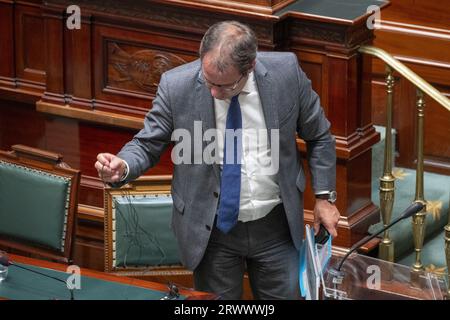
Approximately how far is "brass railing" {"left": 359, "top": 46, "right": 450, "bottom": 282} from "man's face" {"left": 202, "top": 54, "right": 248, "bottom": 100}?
117 centimetres

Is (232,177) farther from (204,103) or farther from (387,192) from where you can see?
(387,192)

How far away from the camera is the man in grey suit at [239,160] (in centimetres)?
430

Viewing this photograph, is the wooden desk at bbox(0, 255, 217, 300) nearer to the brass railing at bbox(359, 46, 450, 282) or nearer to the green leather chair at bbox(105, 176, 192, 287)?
the green leather chair at bbox(105, 176, 192, 287)

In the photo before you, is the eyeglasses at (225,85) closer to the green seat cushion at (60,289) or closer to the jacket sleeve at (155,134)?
the jacket sleeve at (155,134)

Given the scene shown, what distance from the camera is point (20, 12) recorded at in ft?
19.8

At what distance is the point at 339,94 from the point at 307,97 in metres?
0.79

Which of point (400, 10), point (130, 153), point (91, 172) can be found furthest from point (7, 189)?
point (400, 10)

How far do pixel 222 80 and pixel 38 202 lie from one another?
1364mm

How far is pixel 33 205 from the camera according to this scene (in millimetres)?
5117

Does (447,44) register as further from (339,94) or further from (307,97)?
(307,97)

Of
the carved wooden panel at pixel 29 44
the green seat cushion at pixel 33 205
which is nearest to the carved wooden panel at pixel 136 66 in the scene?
the carved wooden panel at pixel 29 44

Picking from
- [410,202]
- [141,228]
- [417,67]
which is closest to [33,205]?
[141,228]

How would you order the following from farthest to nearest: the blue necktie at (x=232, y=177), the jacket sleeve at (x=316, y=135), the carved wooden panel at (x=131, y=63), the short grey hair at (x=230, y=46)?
the carved wooden panel at (x=131, y=63), the jacket sleeve at (x=316, y=135), the blue necktie at (x=232, y=177), the short grey hair at (x=230, y=46)

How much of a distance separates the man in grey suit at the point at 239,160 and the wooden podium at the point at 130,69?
0.74 metres
